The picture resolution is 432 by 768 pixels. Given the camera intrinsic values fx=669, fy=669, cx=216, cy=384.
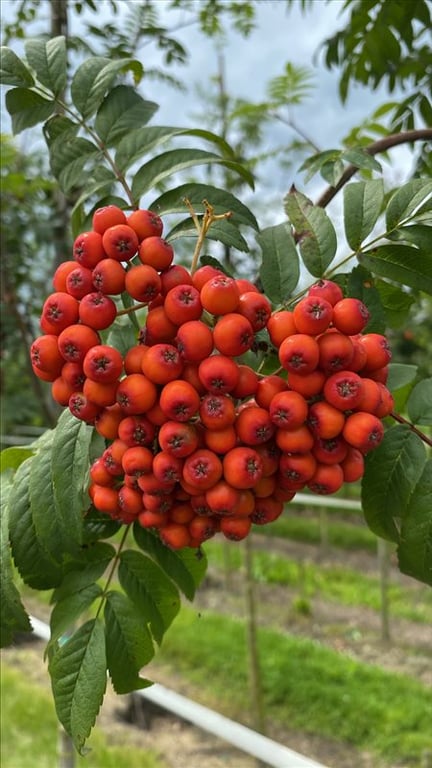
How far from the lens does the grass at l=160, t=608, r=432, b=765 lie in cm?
272

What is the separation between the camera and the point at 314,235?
0.83 metres

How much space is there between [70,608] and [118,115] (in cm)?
74

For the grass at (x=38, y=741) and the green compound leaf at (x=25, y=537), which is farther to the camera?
the grass at (x=38, y=741)

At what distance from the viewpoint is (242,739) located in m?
1.38

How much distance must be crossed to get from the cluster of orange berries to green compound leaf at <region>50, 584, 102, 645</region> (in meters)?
0.25

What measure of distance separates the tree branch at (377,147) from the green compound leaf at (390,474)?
39cm

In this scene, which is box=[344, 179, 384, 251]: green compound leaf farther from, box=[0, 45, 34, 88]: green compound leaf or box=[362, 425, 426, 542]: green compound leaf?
box=[0, 45, 34, 88]: green compound leaf

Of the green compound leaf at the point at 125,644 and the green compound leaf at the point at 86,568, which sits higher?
the green compound leaf at the point at 86,568

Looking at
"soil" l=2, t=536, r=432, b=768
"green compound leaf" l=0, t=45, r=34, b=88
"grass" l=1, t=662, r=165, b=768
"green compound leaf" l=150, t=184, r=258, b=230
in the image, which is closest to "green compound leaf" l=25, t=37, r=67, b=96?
"green compound leaf" l=0, t=45, r=34, b=88

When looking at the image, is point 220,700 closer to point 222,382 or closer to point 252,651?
point 252,651

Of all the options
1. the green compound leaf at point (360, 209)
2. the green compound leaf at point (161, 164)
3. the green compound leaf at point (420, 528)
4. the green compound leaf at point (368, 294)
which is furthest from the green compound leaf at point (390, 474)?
the green compound leaf at point (161, 164)

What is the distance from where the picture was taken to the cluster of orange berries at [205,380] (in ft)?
2.22

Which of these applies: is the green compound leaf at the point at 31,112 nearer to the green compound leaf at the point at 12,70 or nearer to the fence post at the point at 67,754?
the green compound leaf at the point at 12,70

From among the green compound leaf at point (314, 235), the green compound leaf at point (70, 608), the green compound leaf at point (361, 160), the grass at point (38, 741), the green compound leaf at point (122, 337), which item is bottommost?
the grass at point (38, 741)
